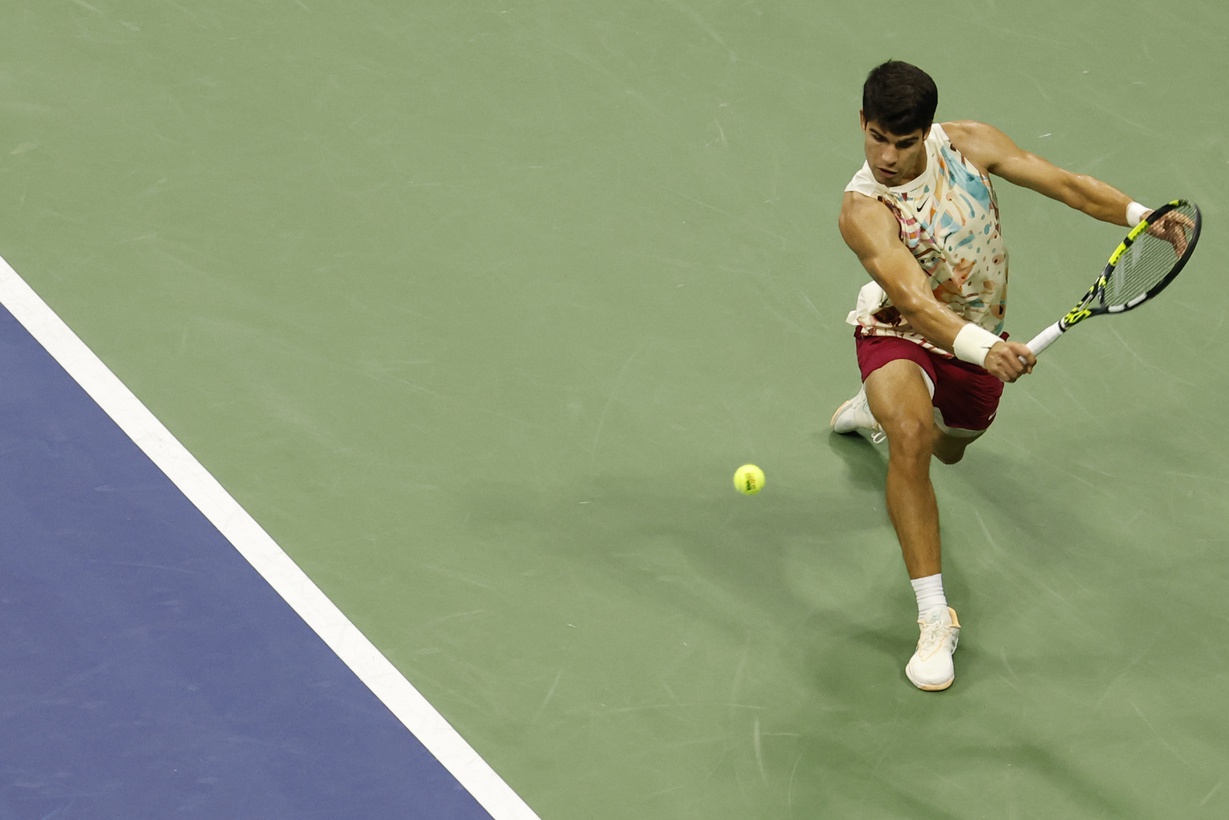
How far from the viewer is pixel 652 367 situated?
20.4 feet

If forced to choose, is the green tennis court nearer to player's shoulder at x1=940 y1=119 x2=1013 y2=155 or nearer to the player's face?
player's shoulder at x1=940 y1=119 x2=1013 y2=155

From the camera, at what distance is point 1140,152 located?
7230 mm

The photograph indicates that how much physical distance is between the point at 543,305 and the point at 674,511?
1146 mm

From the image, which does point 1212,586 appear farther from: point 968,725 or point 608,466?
point 608,466

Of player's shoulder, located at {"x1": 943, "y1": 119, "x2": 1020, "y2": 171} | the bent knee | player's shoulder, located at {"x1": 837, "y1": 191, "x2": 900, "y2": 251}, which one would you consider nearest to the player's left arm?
player's shoulder, located at {"x1": 943, "y1": 119, "x2": 1020, "y2": 171}

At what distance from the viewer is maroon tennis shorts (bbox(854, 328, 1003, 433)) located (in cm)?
534

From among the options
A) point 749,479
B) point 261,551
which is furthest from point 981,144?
point 261,551

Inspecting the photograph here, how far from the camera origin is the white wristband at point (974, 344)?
4.74 meters

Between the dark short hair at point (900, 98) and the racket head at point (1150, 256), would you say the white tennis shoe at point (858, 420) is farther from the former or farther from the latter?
the dark short hair at point (900, 98)

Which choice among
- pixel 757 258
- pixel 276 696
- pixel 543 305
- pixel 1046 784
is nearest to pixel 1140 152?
pixel 757 258

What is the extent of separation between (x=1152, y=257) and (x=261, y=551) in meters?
3.09

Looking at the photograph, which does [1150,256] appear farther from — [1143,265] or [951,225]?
[951,225]

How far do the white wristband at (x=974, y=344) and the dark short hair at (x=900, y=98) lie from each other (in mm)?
661

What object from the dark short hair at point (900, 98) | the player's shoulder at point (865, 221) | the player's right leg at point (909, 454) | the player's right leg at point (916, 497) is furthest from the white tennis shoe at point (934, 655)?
the dark short hair at point (900, 98)
